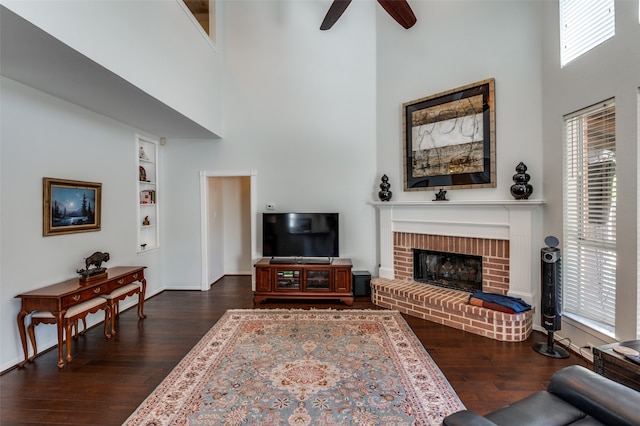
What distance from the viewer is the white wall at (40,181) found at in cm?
253

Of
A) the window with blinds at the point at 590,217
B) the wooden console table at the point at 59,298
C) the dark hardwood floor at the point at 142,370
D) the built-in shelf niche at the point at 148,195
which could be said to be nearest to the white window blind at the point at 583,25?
the window with blinds at the point at 590,217

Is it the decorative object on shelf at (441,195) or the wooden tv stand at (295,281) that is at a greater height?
the decorative object on shelf at (441,195)

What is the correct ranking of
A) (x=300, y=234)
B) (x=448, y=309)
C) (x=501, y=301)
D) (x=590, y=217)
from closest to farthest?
(x=590, y=217) < (x=501, y=301) < (x=448, y=309) < (x=300, y=234)

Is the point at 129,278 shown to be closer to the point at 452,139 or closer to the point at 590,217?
the point at 452,139

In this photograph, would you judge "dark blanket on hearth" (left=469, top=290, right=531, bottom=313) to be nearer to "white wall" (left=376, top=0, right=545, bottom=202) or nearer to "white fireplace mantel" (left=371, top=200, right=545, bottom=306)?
"white fireplace mantel" (left=371, top=200, right=545, bottom=306)

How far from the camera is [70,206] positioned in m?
3.12

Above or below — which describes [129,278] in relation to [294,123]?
below

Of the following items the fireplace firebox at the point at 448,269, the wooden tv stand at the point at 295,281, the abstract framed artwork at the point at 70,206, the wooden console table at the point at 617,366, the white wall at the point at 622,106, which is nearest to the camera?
the wooden console table at the point at 617,366

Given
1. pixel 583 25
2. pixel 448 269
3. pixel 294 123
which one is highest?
pixel 583 25

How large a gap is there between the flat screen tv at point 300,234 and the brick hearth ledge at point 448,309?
91 cm

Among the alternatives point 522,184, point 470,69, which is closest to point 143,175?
point 470,69

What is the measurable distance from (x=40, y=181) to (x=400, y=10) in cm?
412

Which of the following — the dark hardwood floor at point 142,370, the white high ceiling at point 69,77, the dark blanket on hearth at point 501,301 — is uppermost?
the white high ceiling at point 69,77

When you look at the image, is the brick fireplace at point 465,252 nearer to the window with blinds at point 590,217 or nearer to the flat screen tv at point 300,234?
the window with blinds at point 590,217
